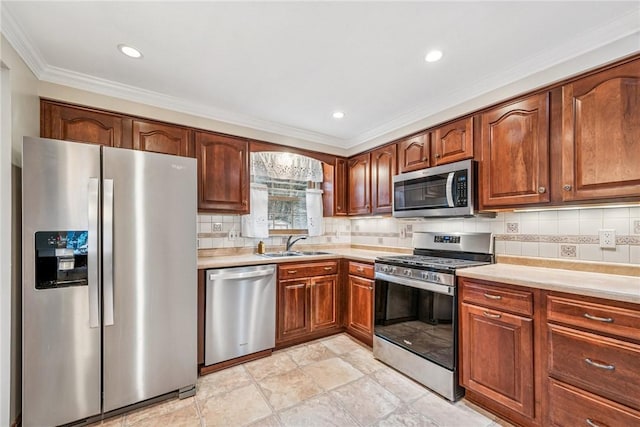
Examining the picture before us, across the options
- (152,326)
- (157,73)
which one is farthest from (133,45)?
(152,326)

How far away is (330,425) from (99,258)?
71.8 inches

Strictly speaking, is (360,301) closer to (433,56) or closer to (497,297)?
(497,297)

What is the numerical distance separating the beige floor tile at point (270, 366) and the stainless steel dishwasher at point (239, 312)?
110mm

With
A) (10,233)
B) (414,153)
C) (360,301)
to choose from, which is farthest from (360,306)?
(10,233)

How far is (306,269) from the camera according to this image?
3.01 metres

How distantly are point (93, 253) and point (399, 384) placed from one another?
241 centimetres

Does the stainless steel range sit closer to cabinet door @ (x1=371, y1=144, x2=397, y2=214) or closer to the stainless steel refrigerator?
cabinet door @ (x1=371, y1=144, x2=397, y2=214)

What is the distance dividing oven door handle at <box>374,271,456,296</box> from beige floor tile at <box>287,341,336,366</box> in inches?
36.2

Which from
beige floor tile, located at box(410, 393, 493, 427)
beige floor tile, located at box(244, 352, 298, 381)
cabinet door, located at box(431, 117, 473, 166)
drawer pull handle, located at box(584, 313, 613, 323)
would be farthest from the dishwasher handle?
drawer pull handle, located at box(584, 313, 613, 323)

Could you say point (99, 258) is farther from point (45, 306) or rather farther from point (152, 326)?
point (152, 326)

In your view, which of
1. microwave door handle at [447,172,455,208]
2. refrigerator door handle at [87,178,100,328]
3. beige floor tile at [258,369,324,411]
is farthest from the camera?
microwave door handle at [447,172,455,208]

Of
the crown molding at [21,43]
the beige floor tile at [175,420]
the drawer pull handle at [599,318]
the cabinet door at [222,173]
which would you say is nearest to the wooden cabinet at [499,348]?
the drawer pull handle at [599,318]

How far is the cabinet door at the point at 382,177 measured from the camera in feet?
10.4

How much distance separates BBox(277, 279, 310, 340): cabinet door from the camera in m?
2.85
